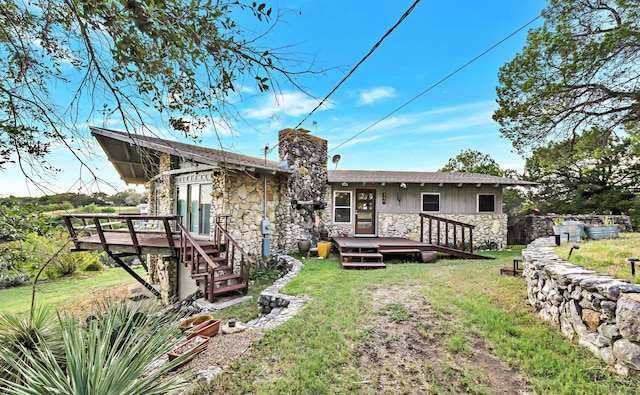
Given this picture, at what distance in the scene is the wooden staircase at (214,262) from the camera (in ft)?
21.0

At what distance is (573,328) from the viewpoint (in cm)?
336

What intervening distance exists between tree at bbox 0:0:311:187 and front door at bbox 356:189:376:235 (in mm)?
9927

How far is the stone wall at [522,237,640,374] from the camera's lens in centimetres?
261

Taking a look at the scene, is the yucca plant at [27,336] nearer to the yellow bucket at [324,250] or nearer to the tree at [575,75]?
the yellow bucket at [324,250]

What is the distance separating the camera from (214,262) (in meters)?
7.24

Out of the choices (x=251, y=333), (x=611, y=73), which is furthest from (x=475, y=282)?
(x=611, y=73)

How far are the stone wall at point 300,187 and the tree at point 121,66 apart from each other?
7752 millimetres

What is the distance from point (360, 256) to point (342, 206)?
4.12 metres

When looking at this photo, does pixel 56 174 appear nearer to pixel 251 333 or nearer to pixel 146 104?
pixel 146 104

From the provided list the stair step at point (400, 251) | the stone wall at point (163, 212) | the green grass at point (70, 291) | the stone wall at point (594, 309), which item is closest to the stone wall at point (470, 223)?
the stair step at point (400, 251)

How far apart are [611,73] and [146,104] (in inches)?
446

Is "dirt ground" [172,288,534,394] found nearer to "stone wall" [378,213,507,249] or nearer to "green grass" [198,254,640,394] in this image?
"green grass" [198,254,640,394]

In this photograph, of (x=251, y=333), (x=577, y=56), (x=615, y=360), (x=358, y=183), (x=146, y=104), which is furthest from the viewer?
(x=358, y=183)

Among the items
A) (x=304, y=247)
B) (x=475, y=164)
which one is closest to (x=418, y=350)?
(x=304, y=247)
